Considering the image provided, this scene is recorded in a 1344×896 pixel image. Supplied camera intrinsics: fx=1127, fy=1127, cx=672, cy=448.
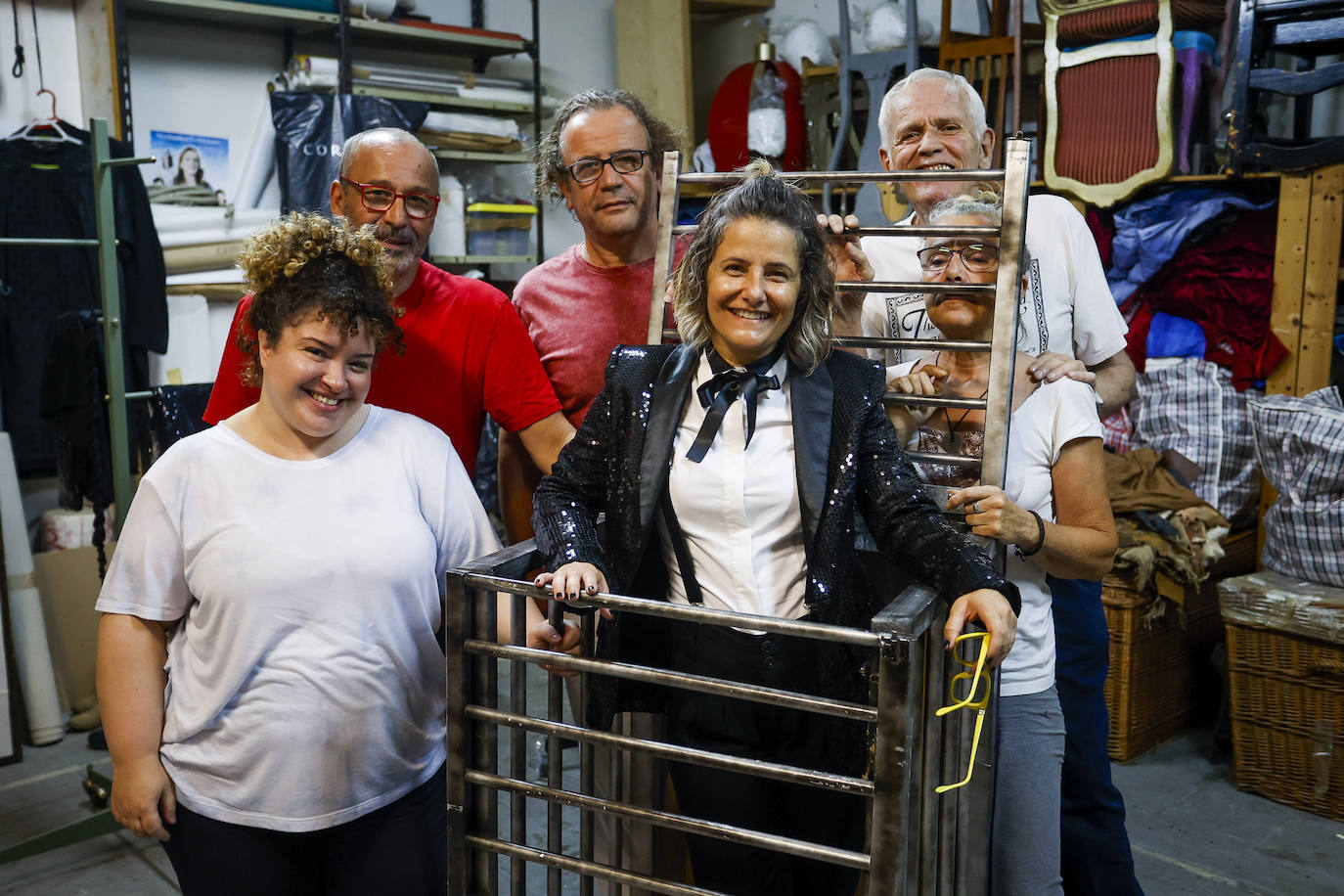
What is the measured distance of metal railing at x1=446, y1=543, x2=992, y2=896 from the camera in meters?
1.11

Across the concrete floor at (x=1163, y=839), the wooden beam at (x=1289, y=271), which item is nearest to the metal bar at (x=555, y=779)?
the concrete floor at (x=1163, y=839)

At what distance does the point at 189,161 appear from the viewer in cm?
482

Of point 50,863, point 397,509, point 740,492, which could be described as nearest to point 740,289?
point 740,492

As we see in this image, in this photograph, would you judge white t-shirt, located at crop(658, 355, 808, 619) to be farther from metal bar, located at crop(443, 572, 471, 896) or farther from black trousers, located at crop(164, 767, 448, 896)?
black trousers, located at crop(164, 767, 448, 896)

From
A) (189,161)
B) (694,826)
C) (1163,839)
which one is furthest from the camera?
(189,161)

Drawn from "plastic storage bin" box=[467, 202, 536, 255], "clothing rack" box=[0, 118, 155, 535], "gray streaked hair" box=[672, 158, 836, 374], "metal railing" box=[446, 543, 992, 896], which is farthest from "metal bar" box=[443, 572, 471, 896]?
"plastic storage bin" box=[467, 202, 536, 255]

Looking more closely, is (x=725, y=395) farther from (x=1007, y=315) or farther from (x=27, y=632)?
(x=27, y=632)

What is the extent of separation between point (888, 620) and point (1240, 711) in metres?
2.82

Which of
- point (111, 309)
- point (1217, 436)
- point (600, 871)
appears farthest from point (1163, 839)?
point (111, 309)

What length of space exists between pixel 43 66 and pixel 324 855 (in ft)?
13.1

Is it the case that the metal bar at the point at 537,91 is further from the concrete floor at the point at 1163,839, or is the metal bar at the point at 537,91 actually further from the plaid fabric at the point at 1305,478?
the plaid fabric at the point at 1305,478

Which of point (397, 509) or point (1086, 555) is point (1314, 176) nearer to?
point (1086, 555)

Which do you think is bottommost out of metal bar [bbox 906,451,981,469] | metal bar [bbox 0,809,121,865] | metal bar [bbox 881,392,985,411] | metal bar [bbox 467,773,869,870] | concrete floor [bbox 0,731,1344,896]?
concrete floor [bbox 0,731,1344,896]

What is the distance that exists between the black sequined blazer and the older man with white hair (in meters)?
0.59
